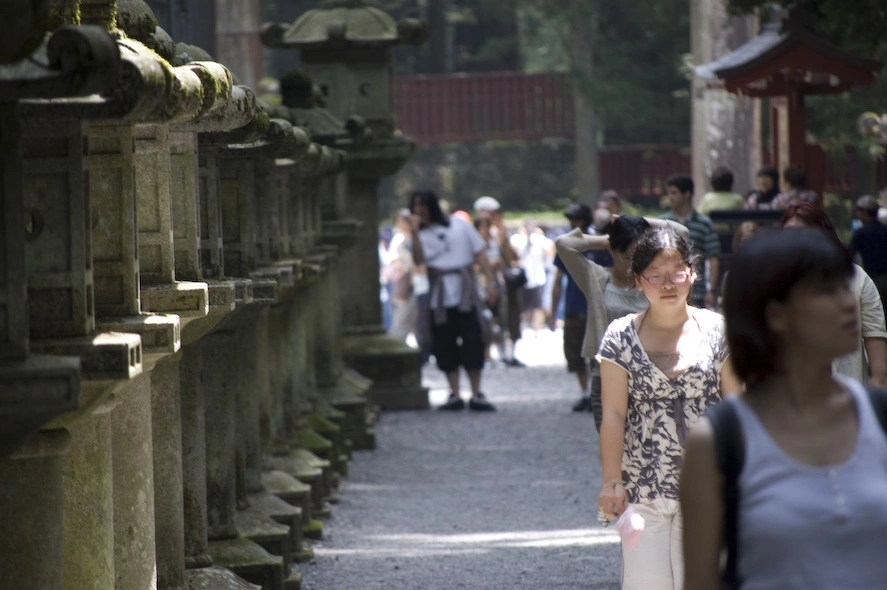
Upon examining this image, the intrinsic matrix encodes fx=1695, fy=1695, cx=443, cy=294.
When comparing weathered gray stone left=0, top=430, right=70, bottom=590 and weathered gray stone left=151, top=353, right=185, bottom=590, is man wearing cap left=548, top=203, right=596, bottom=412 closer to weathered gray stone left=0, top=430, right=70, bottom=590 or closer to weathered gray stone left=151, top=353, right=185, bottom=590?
weathered gray stone left=151, top=353, right=185, bottom=590

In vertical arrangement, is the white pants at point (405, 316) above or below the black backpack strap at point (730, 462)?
below

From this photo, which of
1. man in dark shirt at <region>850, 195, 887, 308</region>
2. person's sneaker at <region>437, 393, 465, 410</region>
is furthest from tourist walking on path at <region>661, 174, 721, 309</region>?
person's sneaker at <region>437, 393, 465, 410</region>

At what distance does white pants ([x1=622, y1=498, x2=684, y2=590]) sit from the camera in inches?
215

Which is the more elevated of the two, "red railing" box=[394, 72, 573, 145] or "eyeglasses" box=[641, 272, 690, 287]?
"red railing" box=[394, 72, 573, 145]

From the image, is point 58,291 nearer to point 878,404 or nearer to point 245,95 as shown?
point 245,95

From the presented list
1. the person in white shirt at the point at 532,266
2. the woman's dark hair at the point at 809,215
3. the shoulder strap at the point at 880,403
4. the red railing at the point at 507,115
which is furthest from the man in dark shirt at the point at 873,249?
the red railing at the point at 507,115

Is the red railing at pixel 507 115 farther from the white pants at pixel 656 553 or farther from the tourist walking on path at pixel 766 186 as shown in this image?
the white pants at pixel 656 553

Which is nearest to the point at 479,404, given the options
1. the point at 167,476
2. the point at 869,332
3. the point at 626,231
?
the point at 869,332

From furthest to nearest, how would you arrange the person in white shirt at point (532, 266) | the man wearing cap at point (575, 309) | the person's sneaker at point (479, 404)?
the person in white shirt at point (532, 266), the person's sneaker at point (479, 404), the man wearing cap at point (575, 309)

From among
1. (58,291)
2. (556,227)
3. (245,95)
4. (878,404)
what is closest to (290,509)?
(245,95)

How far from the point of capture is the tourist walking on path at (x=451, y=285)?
52.6 ft

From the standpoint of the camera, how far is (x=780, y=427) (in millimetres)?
3105

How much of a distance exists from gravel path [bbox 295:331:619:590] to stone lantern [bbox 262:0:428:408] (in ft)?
1.58

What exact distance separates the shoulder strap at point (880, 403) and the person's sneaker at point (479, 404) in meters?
13.2
